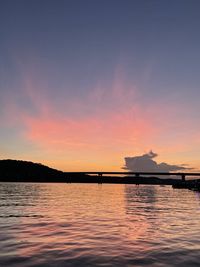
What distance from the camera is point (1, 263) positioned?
1570 cm

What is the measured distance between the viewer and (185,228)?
29016mm

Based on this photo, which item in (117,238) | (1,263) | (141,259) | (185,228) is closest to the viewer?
(1,263)

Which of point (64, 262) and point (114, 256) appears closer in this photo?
point (64, 262)

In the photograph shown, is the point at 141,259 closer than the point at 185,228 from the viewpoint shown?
Yes

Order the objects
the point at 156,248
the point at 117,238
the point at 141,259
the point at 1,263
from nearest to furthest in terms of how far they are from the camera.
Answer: the point at 1,263, the point at 141,259, the point at 156,248, the point at 117,238

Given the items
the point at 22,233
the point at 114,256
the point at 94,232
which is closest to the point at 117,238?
the point at 94,232

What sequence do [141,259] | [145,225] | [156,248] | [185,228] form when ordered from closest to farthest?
[141,259], [156,248], [185,228], [145,225]

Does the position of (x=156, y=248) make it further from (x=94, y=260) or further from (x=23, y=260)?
(x=23, y=260)

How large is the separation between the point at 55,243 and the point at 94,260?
5086 millimetres

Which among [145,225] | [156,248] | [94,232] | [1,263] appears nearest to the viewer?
[1,263]

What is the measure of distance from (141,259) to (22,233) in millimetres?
11089

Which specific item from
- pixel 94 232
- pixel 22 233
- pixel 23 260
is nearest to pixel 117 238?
pixel 94 232

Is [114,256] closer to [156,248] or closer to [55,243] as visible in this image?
[156,248]

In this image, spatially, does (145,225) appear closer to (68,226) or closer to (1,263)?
(68,226)
